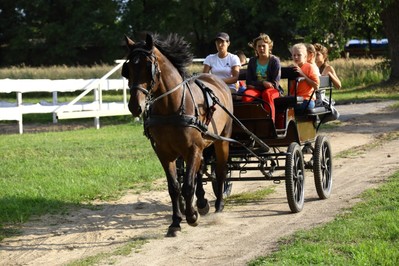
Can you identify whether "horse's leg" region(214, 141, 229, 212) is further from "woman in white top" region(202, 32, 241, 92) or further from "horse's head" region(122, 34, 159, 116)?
"horse's head" region(122, 34, 159, 116)

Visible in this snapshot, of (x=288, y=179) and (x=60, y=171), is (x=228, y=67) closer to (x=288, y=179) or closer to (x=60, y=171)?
(x=288, y=179)

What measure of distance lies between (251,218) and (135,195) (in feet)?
8.00

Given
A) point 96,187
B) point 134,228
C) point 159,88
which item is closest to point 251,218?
point 134,228

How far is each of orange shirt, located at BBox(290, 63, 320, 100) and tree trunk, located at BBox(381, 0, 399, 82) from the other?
21.2 meters

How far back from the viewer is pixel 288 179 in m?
10.0

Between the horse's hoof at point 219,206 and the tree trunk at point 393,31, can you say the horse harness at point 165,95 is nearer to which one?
the horse's hoof at point 219,206

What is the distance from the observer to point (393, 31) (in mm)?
31984

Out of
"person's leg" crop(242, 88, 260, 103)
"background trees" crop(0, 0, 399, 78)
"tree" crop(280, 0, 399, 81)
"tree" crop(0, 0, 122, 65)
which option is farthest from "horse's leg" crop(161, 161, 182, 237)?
"tree" crop(0, 0, 122, 65)

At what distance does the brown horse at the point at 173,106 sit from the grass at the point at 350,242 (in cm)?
135

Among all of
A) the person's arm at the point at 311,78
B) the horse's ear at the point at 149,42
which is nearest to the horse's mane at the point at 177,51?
the horse's ear at the point at 149,42

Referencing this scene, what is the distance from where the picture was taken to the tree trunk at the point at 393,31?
3170 cm

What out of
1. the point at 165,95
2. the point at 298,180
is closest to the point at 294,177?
the point at 298,180

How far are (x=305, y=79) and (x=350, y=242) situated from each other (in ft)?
10.9

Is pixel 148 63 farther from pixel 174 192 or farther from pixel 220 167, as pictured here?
pixel 220 167
